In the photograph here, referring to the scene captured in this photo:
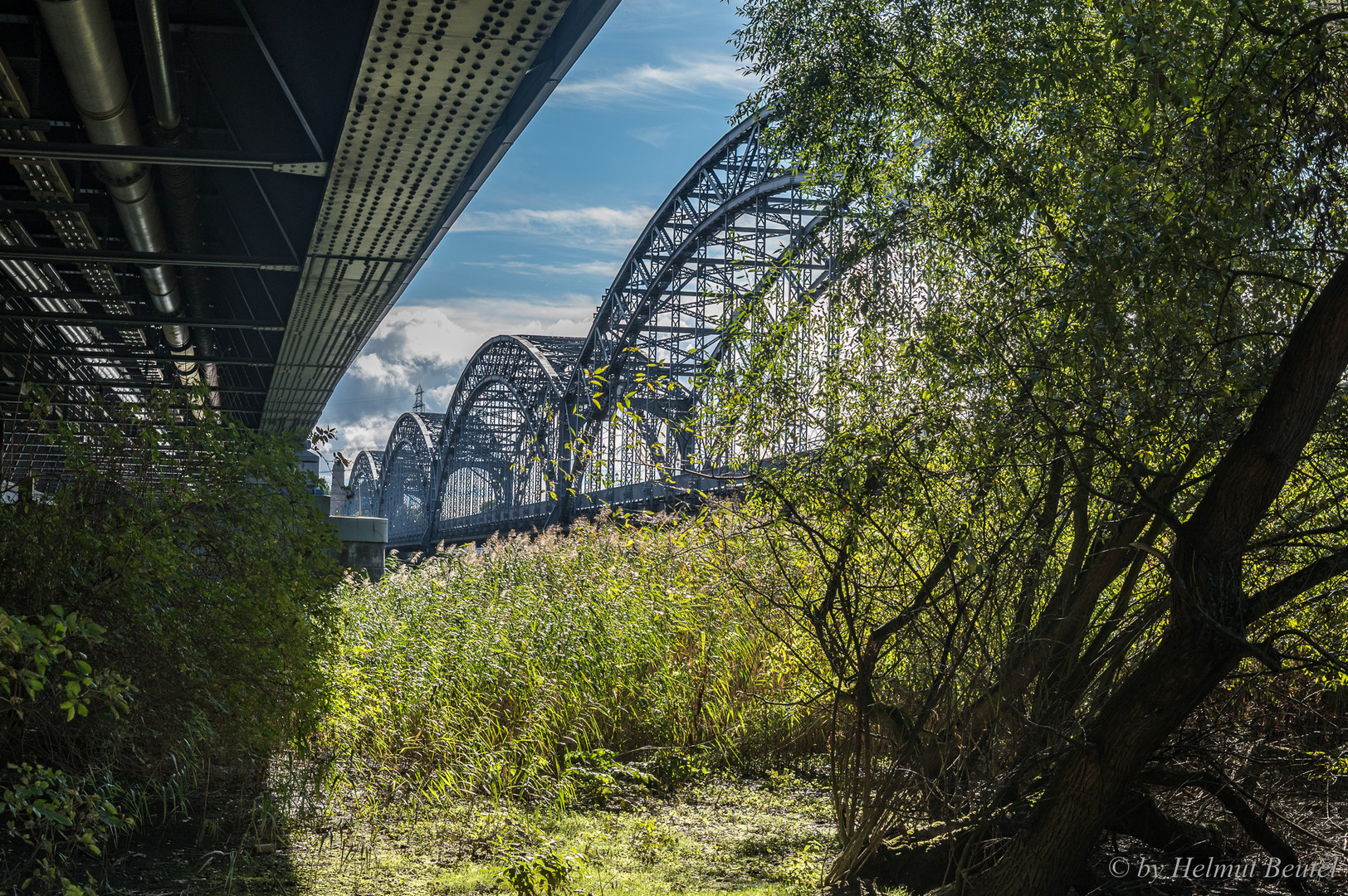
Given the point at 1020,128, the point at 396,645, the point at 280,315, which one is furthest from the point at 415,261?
the point at 1020,128

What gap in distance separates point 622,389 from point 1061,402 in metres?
39.2

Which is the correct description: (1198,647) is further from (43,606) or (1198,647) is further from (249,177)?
(249,177)

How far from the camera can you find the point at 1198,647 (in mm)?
3664

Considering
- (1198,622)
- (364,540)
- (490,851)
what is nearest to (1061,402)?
(1198,622)

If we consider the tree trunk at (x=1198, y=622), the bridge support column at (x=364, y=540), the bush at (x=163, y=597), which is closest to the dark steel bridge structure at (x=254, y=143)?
the bush at (x=163, y=597)

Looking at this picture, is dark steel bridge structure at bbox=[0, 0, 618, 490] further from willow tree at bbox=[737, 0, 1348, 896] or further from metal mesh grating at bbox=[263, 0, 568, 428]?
willow tree at bbox=[737, 0, 1348, 896]

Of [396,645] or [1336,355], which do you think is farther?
[396,645]

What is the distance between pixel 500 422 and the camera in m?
72.4

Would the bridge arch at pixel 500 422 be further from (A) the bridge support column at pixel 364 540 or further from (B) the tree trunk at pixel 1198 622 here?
(B) the tree trunk at pixel 1198 622

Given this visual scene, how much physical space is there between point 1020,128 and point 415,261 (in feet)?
13.3

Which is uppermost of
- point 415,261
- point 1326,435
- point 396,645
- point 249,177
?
point 249,177

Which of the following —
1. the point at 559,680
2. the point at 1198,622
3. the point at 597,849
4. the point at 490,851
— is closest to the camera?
the point at 1198,622

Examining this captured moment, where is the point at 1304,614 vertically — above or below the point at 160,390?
below

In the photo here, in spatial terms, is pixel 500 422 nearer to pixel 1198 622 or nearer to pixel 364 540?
pixel 364 540
